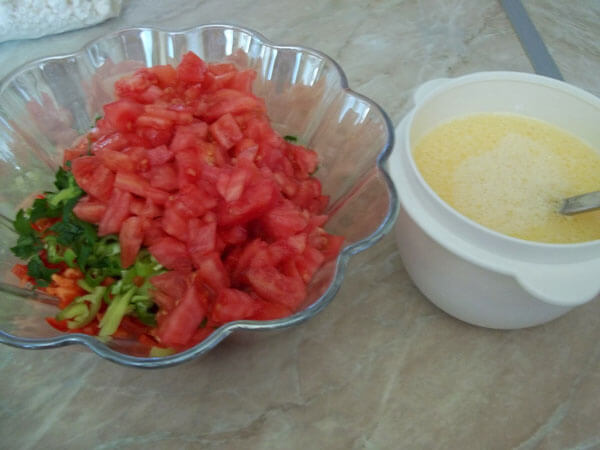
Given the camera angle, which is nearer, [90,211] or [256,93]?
[90,211]

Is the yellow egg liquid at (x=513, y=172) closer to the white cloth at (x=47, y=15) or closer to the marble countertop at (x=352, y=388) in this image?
the marble countertop at (x=352, y=388)

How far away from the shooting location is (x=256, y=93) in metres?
1.48

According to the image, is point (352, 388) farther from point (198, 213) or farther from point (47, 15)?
point (47, 15)

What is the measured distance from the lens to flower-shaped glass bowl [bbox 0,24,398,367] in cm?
112

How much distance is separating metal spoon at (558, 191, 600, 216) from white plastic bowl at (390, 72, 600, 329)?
13 centimetres

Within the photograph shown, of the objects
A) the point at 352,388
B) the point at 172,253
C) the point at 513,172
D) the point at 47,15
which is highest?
the point at 47,15

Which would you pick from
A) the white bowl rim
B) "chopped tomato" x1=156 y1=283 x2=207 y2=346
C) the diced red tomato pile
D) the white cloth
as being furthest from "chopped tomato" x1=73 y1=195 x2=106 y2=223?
the white cloth

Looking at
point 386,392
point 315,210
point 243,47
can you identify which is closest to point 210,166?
point 315,210

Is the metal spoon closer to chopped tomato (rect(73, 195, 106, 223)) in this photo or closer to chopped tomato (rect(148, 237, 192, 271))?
chopped tomato (rect(148, 237, 192, 271))

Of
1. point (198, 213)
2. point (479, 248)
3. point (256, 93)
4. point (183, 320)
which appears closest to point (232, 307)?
point (183, 320)

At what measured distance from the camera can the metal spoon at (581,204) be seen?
1.08 meters

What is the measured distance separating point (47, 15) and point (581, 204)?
1.89 metres

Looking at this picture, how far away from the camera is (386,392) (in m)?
1.16

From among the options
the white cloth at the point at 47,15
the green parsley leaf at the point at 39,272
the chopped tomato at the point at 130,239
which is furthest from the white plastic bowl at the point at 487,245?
the white cloth at the point at 47,15
